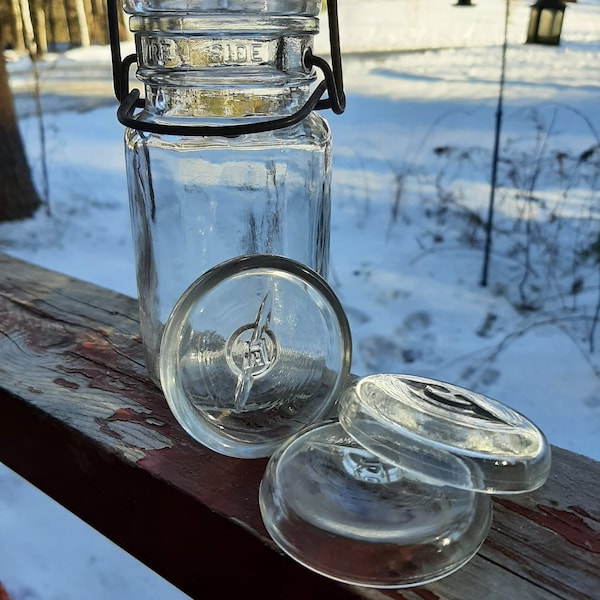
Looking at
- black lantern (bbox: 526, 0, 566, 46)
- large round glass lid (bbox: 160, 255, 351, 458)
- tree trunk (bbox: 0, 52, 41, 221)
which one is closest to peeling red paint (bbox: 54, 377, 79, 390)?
large round glass lid (bbox: 160, 255, 351, 458)

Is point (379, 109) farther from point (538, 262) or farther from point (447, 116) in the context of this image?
point (538, 262)

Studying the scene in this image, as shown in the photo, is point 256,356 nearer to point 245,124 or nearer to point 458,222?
point 245,124

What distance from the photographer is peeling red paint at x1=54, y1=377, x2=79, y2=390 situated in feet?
2.03

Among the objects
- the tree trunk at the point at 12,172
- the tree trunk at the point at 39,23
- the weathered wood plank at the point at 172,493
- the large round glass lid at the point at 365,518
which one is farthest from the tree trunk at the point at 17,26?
the large round glass lid at the point at 365,518

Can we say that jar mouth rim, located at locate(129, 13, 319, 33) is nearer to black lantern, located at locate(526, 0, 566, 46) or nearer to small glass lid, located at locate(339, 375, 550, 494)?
small glass lid, located at locate(339, 375, 550, 494)

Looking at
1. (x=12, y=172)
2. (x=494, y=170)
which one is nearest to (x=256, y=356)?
(x=494, y=170)

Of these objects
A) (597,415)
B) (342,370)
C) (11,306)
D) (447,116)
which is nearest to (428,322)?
(597,415)

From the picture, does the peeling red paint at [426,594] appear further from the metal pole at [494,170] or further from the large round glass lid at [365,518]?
the metal pole at [494,170]

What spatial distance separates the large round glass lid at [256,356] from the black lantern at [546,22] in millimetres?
1484

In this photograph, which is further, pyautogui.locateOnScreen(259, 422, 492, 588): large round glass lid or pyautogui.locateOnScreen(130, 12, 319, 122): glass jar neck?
pyautogui.locateOnScreen(130, 12, 319, 122): glass jar neck

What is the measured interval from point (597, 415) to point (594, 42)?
898 millimetres

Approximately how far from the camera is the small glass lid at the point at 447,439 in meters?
0.38

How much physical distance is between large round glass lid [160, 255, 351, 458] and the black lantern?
148cm

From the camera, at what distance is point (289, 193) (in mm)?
589
